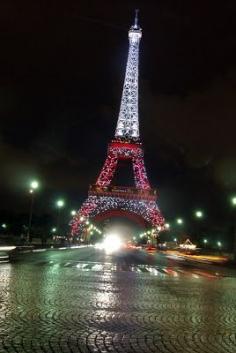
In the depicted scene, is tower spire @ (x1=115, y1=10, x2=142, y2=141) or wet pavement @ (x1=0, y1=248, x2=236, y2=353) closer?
wet pavement @ (x1=0, y1=248, x2=236, y2=353)

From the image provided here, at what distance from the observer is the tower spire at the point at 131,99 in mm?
144125

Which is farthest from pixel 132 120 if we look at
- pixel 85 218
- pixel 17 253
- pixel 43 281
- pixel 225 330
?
pixel 225 330

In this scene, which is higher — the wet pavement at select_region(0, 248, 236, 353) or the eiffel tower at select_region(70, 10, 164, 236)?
the eiffel tower at select_region(70, 10, 164, 236)

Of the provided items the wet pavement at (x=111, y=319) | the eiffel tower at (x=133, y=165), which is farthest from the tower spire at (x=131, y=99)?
the wet pavement at (x=111, y=319)

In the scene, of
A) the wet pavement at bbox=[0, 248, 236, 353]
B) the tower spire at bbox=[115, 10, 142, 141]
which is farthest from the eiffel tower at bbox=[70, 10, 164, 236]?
the wet pavement at bbox=[0, 248, 236, 353]

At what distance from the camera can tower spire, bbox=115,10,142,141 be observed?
14412 centimetres

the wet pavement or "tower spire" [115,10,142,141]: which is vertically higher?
"tower spire" [115,10,142,141]

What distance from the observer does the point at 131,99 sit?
145m

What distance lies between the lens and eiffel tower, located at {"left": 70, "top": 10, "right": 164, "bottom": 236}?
143500 millimetres

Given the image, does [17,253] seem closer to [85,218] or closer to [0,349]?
[0,349]

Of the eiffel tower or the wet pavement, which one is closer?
the wet pavement

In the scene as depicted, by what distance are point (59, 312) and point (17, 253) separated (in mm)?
33810

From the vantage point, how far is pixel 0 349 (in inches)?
356

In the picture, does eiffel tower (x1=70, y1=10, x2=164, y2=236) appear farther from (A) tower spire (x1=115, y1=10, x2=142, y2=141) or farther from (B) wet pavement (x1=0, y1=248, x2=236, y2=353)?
A: (B) wet pavement (x1=0, y1=248, x2=236, y2=353)
